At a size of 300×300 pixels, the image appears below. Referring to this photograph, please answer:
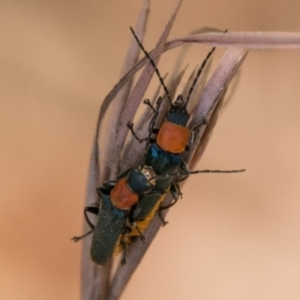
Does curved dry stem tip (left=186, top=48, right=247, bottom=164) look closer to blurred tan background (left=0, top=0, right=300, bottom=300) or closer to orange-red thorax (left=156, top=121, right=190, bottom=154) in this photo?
orange-red thorax (left=156, top=121, right=190, bottom=154)

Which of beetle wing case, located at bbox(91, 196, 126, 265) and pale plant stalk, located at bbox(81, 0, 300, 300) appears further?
beetle wing case, located at bbox(91, 196, 126, 265)

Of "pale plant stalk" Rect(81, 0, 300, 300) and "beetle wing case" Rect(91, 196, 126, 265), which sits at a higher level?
"pale plant stalk" Rect(81, 0, 300, 300)

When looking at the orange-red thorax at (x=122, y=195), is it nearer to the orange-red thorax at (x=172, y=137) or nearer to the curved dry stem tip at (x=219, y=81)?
the orange-red thorax at (x=172, y=137)

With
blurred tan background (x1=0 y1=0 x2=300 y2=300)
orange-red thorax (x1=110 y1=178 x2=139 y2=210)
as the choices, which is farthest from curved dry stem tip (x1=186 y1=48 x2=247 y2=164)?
blurred tan background (x1=0 y1=0 x2=300 y2=300)

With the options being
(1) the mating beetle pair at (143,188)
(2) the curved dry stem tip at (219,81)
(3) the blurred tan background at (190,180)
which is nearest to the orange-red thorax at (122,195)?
(1) the mating beetle pair at (143,188)

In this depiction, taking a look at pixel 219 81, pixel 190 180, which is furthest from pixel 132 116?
pixel 190 180

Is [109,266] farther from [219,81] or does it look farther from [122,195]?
[219,81]

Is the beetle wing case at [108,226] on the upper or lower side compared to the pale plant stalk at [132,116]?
lower

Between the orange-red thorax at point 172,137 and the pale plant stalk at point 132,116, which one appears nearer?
the pale plant stalk at point 132,116
